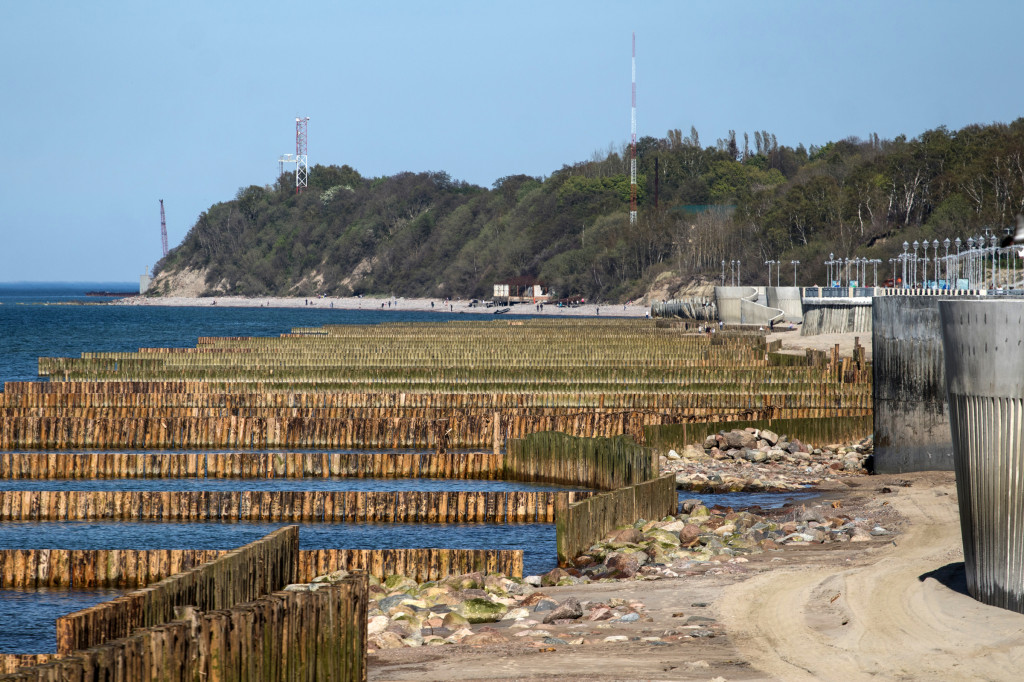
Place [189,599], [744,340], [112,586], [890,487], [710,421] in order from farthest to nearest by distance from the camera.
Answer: [744,340] → [710,421] → [890,487] → [112,586] → [189,599]

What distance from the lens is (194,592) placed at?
41.0 feet

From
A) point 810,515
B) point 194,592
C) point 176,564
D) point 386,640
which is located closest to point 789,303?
point 810,515

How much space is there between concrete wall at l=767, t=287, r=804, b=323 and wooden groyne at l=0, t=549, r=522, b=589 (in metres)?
87.9

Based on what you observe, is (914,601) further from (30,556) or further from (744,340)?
(744,340)

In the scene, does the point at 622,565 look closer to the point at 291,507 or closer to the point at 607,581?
the point at 607,581

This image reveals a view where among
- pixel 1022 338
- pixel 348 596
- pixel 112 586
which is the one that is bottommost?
pixel 112 586

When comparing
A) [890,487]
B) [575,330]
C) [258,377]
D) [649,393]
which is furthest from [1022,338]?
[575,330]

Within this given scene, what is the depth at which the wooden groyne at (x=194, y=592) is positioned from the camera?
439 inches

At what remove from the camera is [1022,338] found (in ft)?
38.0

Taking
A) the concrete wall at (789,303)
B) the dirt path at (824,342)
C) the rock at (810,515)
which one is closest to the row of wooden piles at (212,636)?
the rock at (810,515)

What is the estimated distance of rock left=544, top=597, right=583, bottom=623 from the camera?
1341 cm

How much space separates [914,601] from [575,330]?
3315 inches

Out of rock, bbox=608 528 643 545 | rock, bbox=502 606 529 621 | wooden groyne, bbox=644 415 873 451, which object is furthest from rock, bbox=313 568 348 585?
wooden groyne, bbox=644 415 873 451

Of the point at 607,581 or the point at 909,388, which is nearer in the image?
the point at 607,581
